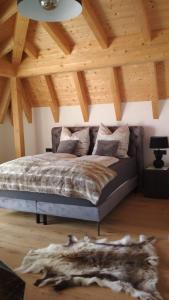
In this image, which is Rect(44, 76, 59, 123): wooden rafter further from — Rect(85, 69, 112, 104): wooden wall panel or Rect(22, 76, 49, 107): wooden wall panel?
Rect(85, 69, 112, 104): wooden wall panel

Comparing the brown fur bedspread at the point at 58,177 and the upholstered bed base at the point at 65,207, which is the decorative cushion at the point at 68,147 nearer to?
the brown fur bedspread at the point at 58,177

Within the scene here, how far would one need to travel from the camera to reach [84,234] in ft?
11.3

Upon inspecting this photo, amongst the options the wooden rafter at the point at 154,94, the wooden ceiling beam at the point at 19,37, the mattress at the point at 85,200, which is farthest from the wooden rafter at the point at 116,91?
the wooden ceiling beam at the point at 19,37

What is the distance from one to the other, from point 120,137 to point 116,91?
83 cm

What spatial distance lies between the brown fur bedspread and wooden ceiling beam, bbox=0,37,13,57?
2.10 m

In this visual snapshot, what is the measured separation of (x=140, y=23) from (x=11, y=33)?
85.3 inches

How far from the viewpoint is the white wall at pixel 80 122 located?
16.9 feet

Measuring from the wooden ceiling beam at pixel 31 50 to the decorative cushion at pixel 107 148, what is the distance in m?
2.00

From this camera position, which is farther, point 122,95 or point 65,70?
point 122,95

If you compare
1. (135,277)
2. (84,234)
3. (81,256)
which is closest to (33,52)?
(84,234)

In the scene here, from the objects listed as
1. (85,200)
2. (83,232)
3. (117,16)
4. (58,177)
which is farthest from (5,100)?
(83,232)

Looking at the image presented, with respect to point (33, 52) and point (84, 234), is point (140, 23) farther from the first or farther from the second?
point (84, 234)

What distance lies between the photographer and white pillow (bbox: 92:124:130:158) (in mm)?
4918

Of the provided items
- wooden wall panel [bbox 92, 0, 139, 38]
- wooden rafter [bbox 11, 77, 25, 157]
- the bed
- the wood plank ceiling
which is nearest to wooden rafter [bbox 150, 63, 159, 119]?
the wood plank ceiling
